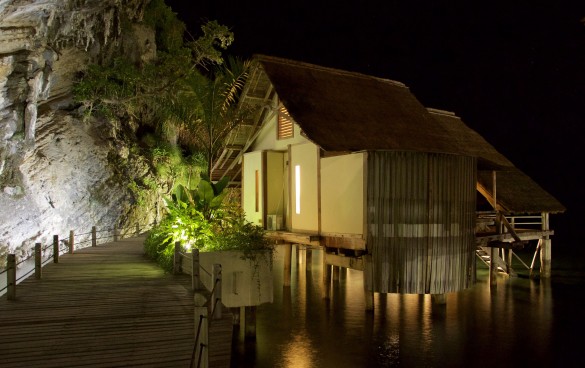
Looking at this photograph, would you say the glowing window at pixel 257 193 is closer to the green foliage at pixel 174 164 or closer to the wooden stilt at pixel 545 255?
the green foliage at pixel 174 164

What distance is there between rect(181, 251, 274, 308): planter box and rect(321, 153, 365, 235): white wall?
9.12 feet

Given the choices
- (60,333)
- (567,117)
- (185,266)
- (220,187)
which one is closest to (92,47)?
(220,187)

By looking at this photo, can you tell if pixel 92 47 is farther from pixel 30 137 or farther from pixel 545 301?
pixel 545 301

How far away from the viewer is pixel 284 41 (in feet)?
106

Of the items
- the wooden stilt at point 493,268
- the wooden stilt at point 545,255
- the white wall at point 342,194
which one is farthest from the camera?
the wooden stilt at point 545,255

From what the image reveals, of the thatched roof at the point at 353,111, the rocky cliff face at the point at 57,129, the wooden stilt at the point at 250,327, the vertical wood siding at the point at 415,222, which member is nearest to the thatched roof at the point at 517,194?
the thatched roof at the point at 353,111

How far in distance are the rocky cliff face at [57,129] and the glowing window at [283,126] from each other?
5.97 meters

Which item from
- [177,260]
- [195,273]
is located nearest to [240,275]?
[177,260]

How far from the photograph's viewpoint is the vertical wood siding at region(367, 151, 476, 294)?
1241 cm

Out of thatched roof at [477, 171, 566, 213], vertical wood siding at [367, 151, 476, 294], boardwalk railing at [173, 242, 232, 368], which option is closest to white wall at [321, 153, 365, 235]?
vertical wood siding at [367, 151, 476, 294]

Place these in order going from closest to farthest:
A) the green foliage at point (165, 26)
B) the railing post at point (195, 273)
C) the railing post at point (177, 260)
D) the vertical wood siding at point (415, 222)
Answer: the railing post at point (195, 273) → the railing post at point (177, 260) → the vertical wood siding at point (415, 222) → the green foliage at point (165, 26)

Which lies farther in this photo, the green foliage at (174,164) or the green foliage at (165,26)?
the green foliage at (165,26)

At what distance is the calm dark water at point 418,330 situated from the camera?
10531 mm

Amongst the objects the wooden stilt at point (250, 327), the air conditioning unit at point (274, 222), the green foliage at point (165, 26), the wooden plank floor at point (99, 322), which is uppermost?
the green foliage at point (165, 26)
